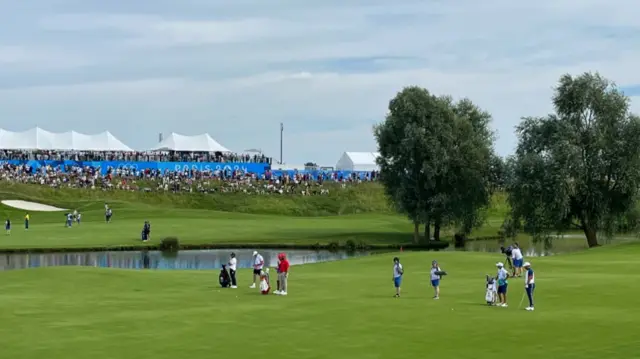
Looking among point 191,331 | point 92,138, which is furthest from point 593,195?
point 92,138

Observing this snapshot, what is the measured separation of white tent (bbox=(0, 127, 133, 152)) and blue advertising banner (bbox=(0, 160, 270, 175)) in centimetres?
738

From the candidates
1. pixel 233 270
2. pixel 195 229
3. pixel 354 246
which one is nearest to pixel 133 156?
pixel 195 229

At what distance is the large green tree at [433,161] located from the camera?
91.3 metres

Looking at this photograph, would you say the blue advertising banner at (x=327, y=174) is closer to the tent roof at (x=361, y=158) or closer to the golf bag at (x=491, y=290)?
the tent roof at (x=361, y=158)

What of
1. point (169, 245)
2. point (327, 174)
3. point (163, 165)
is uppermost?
point (163, 165)

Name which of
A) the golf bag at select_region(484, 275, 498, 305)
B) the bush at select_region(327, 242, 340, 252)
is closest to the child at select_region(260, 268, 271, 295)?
the golf bag at select_region(484, 275, 498, 305)

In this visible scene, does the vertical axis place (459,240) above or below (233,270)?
above

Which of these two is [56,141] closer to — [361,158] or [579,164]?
[361,158]

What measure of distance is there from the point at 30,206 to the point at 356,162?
81.4 meters

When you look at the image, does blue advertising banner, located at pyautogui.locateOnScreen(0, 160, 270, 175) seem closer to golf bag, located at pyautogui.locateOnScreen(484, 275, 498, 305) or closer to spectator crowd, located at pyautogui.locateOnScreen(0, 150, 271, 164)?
spectator crowd, located at pyautogui.locateOnScreen(0, 150, 271, 164)

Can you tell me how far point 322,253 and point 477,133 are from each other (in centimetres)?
2587

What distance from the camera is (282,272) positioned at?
142 ft

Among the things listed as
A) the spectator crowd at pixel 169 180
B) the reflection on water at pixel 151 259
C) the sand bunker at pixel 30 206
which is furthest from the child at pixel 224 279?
the spectator crowd at pixel 169 180

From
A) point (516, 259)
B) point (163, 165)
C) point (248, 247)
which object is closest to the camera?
point (516, 259)
